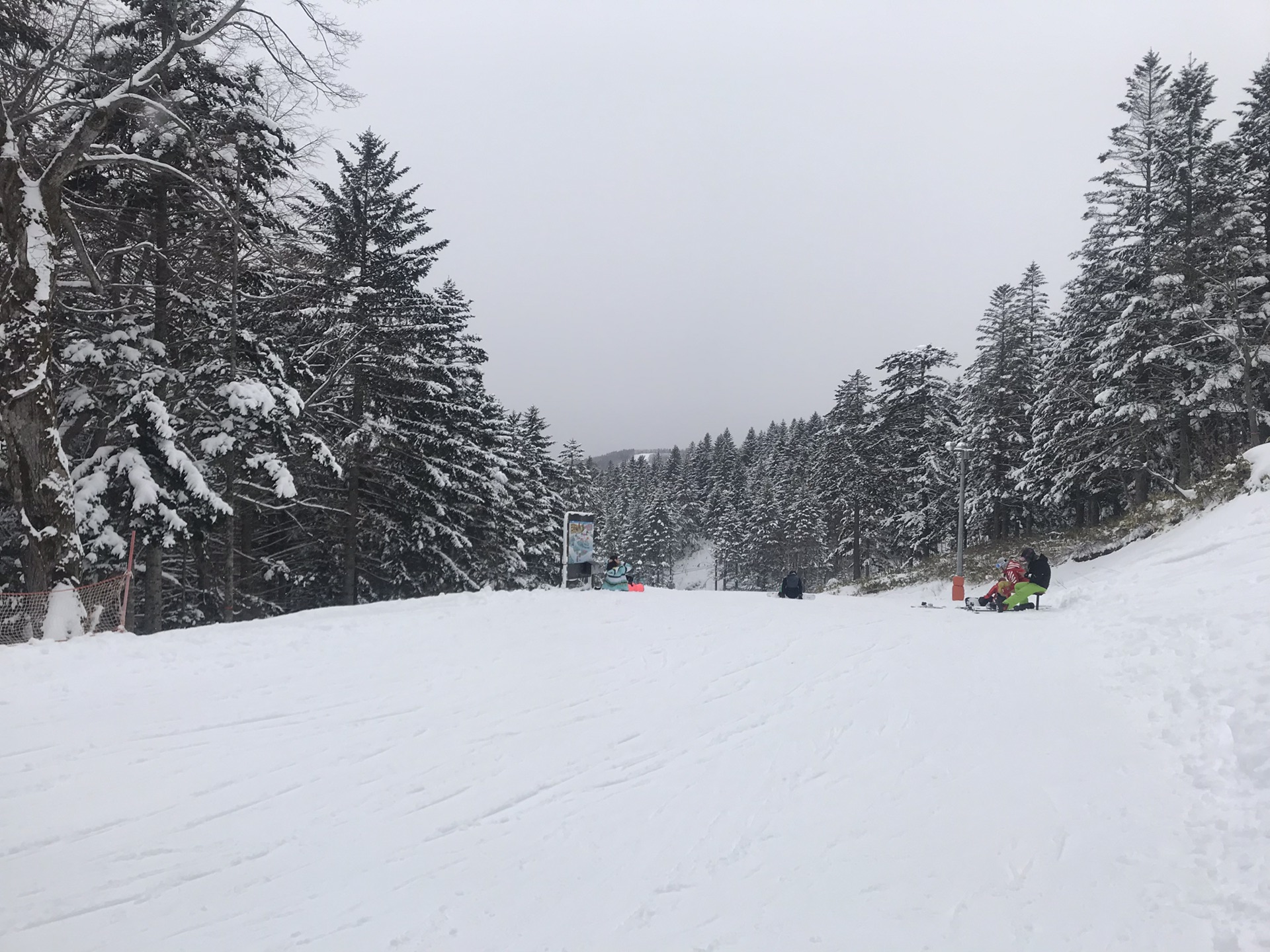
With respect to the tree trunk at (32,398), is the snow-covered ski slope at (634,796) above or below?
below

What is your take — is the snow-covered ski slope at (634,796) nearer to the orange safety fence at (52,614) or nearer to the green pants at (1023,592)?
the orange safety fence at (52,614)

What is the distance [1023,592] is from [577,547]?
11.2 metres

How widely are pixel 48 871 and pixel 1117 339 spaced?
2649 centimetres

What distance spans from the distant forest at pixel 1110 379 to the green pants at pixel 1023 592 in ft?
25.8

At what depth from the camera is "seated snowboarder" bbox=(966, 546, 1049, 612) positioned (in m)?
15.4

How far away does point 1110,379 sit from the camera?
74.5 feet

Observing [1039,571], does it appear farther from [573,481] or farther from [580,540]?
[573,481]

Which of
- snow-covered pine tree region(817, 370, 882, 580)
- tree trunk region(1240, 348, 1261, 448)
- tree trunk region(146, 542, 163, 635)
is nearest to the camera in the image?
tree trunk region(146, 542, 163, 635)

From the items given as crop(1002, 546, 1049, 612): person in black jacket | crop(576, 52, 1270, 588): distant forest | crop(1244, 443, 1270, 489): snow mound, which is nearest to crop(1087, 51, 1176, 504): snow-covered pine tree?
crop(576, 52, 1270, 588): distant forest

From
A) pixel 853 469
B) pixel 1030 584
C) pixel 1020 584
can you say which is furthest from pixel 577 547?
pixel 853 469

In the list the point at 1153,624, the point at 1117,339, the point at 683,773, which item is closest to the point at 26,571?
the point at 683,773

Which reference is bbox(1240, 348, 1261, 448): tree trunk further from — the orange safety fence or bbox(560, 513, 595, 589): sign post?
the orange safety fence

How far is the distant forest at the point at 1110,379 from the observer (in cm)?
2062

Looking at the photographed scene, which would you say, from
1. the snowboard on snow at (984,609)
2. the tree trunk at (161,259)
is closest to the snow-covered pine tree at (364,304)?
the tree trunk at (161,259)
